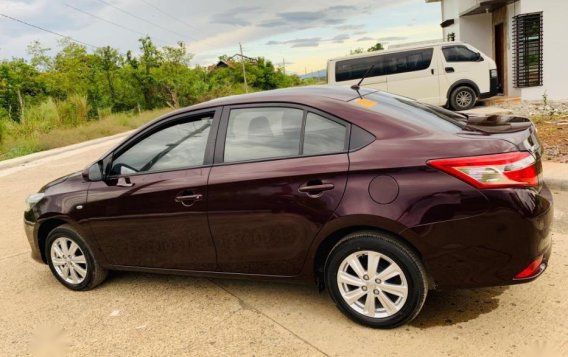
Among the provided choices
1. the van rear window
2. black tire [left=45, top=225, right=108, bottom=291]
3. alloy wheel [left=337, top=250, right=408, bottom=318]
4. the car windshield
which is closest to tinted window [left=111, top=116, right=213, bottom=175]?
black tire [left=45, top=225, right=108, bottom=291]

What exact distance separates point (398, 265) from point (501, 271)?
60 centimetres

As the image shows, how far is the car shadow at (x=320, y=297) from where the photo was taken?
3426 millimetres

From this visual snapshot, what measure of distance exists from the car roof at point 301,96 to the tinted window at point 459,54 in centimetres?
1197

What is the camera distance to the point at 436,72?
1496 cm

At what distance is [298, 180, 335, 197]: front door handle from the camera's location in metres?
3.23

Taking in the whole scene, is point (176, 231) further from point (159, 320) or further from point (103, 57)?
point (103, 57)

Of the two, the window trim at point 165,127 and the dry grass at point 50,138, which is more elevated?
the window trim at point 165,127

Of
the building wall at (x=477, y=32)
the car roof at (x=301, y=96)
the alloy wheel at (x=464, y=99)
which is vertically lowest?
the alloy wheel at (x=464, y=99)

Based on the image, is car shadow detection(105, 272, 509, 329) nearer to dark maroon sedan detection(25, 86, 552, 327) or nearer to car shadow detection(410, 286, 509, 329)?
car shadow detection(410, 286, 509, 329)

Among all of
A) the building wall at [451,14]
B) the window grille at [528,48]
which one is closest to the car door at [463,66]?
the window grille at [528,48]

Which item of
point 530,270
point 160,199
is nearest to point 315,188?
point 160,199

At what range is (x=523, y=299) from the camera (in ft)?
11.7

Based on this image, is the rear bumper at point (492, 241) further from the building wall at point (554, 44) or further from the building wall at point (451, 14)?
the building wall at point (451, 14)

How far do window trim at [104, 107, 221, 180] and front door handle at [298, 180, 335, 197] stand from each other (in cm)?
81
